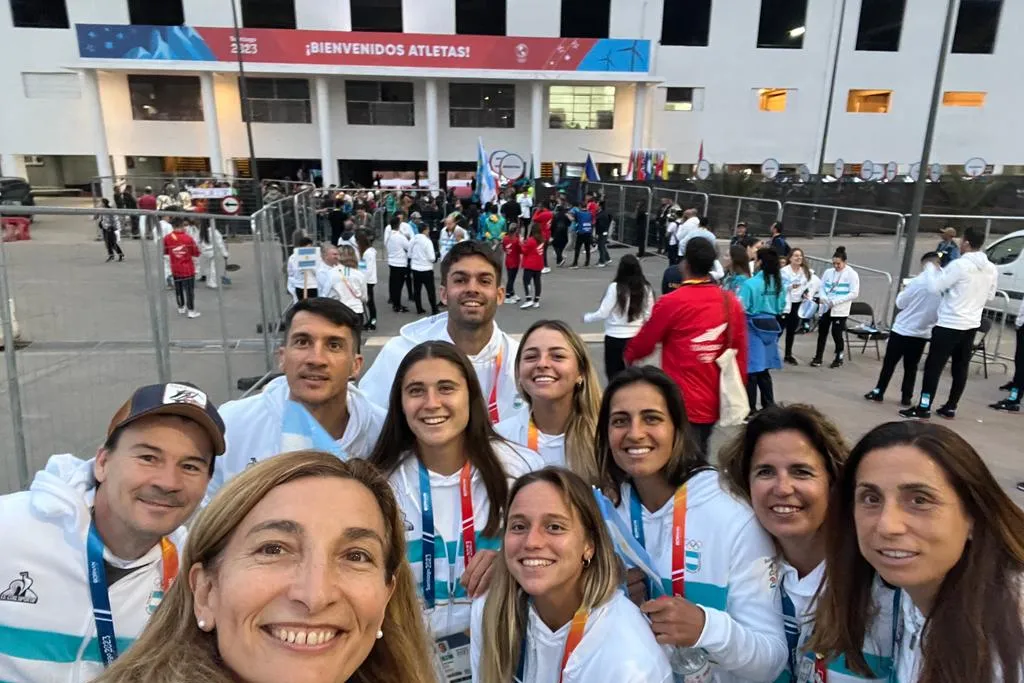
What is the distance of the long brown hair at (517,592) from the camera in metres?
1.96

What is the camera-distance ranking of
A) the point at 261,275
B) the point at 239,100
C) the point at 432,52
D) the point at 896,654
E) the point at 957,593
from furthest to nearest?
the point at 239,100
the point at 432,52
the point at 261,275
the point at 896,654
the point at 957,593

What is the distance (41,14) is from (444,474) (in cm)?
3591

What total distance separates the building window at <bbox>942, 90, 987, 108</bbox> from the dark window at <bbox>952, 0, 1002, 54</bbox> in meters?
2.10

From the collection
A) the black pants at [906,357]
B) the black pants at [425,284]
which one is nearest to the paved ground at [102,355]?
the black pants at [906,357]

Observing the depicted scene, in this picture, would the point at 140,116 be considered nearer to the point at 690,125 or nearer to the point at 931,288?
the point at 690,125

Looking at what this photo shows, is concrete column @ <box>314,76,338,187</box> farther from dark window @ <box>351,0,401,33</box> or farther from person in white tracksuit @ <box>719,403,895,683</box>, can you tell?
person in white tracksuit @ <box>719,403,895,683</box>

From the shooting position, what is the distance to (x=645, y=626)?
184 cm

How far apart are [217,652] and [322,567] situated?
28 centimetres

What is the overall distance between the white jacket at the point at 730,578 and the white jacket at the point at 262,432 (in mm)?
1432

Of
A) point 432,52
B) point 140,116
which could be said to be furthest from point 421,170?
point 140,116

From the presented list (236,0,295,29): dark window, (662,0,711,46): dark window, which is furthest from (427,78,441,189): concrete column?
(662,0,711,46): dark window

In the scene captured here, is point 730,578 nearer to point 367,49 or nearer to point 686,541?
point 686,541

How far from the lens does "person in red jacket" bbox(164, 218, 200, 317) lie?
20.8 feet

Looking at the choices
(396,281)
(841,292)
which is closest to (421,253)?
(396,281)
